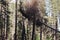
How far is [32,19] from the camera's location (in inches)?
400

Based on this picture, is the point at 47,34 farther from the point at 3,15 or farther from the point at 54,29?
the point at 3,15

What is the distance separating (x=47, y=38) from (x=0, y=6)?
3.26 metres

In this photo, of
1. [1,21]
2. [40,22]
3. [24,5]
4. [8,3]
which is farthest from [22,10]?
[1,21]

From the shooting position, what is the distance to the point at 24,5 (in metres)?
10.6

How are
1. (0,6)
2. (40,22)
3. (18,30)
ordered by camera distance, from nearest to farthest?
1. (40,22)
2. (18,30)
3. (0,6)

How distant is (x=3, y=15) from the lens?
1314 cm

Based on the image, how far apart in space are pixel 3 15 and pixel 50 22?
9.93 ft

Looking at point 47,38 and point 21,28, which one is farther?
point 21,28

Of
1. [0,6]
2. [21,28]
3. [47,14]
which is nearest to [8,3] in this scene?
[0,6]

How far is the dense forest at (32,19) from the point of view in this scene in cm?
1000

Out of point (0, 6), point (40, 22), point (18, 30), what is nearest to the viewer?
point (40, 22)

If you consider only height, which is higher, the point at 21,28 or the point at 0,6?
the point at 0,6

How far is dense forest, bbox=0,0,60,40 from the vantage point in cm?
1000

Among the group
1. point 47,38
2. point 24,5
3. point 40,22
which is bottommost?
point 47,38
